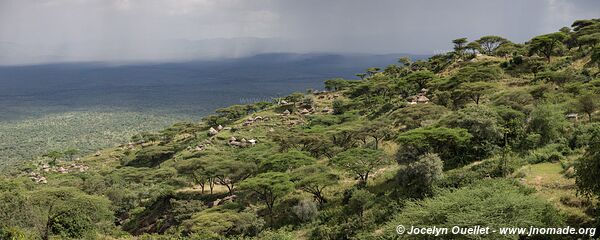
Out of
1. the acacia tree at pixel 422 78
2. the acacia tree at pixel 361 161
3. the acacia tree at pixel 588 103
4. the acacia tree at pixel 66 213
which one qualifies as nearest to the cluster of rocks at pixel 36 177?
the acacia tree at pixel 66 213

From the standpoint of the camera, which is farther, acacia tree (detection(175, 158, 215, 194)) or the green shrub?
acacia tree (detection(175, 158, 215, 194))

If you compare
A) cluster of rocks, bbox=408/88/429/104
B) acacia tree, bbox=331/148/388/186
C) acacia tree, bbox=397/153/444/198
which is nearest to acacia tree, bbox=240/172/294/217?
acacia tree, bbox=331/148/388/186

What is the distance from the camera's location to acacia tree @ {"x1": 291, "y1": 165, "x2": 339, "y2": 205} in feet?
98.0

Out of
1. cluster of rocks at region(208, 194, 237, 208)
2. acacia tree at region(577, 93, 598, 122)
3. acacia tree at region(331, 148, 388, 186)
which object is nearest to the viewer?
acacia tree at region(331, 148, 388, 186)

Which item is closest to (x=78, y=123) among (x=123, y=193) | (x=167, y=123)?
(x=167, y=123)

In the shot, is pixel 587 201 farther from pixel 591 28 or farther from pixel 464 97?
pixel 591 28

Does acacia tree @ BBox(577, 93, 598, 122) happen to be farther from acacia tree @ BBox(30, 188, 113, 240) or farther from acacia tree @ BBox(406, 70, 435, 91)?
acacia tree @ BBox(30, 188, 113, 240)

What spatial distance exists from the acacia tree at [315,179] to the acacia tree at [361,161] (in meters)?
1.44

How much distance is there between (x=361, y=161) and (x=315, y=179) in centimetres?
393

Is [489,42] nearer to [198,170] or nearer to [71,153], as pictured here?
[198,170]

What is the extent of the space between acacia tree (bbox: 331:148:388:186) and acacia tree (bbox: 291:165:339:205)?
1438mm

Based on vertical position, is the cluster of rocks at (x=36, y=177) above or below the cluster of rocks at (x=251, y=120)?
below

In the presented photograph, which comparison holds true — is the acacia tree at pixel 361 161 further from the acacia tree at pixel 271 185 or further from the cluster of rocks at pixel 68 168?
the cluster of rocks at pixel 68 168

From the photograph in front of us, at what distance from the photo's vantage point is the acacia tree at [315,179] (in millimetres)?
29875
